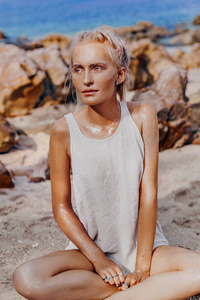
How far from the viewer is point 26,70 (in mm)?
5750

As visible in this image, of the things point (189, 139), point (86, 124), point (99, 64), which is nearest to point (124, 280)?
point (86, 124)

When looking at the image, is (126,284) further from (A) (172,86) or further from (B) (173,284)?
(A) (172,86)

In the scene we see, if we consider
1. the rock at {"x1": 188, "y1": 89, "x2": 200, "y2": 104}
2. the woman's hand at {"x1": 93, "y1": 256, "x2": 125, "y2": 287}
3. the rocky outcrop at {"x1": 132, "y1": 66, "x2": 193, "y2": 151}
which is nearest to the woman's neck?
the woman's hand at {"x1": 93, "y1": 256, "x2": 125, "y2": 287}

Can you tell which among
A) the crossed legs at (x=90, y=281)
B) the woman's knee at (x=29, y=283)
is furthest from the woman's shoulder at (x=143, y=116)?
the woman's knee at (x=29, y=283)

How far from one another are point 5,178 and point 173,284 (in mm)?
2270

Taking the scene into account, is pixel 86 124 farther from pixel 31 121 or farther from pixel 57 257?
pixel 31 121

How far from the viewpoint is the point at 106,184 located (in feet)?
6.74

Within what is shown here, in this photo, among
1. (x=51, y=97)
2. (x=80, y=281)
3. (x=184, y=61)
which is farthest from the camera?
(x=184, y=61)

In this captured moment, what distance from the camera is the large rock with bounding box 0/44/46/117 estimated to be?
18.4 ft

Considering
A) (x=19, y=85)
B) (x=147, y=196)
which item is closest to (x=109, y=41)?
(x=147, y=196)

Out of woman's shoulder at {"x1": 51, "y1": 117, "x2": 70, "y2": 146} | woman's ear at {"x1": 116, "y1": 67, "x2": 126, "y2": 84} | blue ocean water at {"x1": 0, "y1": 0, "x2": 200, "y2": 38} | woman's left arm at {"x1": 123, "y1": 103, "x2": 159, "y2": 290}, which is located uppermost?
woman's ear at {"x1": 116, "y1": 67, "x2": 126, "y2": 84}

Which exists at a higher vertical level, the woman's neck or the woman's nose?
the woman's nose

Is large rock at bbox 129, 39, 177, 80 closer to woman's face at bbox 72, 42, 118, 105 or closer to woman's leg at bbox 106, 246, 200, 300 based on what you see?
woman's face at bbox 72, 42, 118, 105

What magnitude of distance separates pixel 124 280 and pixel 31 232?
117 centimetres
